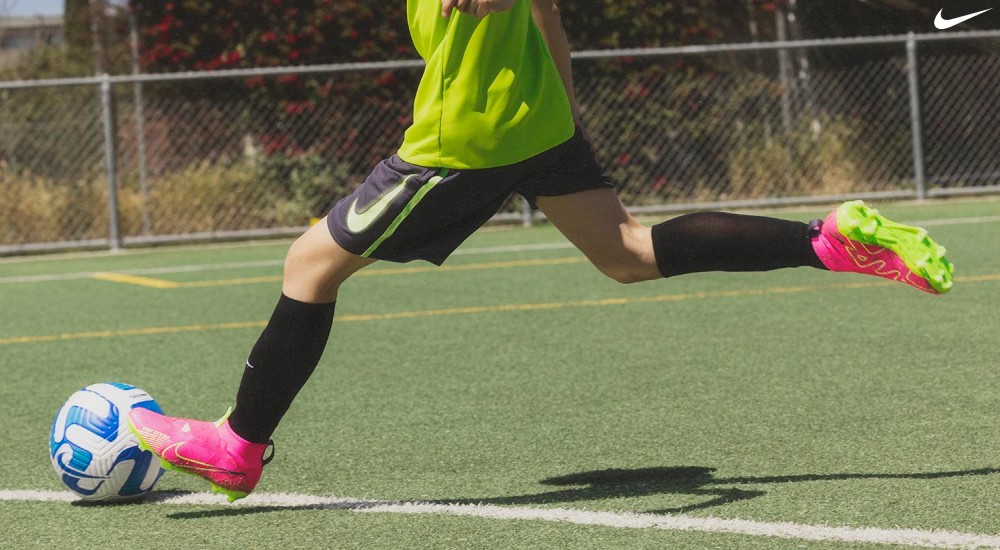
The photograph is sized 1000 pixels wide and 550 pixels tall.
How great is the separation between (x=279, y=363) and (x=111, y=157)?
988 centimetres

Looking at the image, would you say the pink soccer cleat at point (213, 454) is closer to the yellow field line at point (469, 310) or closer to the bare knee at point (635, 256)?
the bare knee at point (635, 256)

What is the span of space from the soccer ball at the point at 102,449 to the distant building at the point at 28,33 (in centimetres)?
2217

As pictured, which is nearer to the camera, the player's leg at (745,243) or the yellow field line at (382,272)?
the player's leg at (745,243)

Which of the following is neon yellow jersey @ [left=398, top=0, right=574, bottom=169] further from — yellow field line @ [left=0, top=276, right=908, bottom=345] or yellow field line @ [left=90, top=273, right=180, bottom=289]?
yellow field line @ [left=90, top=273, right=180, bottom=289]

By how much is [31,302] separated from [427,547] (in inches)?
274

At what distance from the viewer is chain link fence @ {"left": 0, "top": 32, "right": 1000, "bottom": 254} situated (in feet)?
46.6

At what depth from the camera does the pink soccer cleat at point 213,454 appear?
390 cm

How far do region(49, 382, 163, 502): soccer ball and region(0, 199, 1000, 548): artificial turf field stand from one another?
0.24 ft

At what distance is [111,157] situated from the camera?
13203 mm

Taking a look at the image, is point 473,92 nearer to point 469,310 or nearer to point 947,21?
point 469,310

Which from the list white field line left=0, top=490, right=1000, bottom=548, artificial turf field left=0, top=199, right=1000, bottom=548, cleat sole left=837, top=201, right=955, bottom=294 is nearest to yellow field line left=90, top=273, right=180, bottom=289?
artificial turf field left=0, top=199, right=1000, bottom=548

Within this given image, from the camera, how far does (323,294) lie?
3877 millimetres

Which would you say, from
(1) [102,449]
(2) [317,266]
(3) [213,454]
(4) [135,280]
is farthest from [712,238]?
(4) [135,280]

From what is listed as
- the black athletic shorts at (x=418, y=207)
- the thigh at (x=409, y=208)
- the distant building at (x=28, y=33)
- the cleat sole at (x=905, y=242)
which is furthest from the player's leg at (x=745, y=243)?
the distant building at (x=28, y=33)
